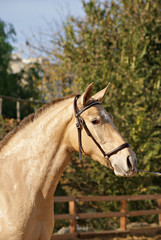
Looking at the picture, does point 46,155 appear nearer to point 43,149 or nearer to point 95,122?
point 43,149

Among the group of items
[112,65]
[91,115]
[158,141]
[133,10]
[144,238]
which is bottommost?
[144,238]

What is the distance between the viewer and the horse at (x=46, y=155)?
2.67 metres

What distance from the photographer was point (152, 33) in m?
10.2

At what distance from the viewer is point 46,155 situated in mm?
2902

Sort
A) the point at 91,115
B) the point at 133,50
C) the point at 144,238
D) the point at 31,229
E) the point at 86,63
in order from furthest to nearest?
the point at 86,63 < the point at 133,50 < the point at 144,238 < the point at 91,115 < the point at 31,229

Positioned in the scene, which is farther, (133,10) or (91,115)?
(133,10)

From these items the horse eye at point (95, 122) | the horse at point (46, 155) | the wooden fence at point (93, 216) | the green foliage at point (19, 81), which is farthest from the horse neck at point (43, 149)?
the green foliage at point (19, 81)

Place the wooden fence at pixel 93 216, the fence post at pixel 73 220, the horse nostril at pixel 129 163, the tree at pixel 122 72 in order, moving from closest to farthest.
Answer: the horse nostril at pixel 129 163 < the wooden fence at pixel 93 216 < the fence post at pixel 73 220 < the tree at pixel 122 72

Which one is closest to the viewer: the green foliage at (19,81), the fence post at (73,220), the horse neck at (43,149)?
the horse neck at (43,149)

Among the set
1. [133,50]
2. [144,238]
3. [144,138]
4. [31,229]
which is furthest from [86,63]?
[31,229]

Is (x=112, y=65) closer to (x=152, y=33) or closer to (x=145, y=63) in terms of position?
(x=145, y=63)

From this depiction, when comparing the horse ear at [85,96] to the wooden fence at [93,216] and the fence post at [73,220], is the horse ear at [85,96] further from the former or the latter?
the fence post at [73,220]

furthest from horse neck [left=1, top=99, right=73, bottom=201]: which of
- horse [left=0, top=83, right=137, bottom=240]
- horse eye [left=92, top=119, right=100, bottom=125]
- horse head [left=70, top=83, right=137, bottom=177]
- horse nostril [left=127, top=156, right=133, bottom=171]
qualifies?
A: horse nostril [left=127, top=156, right=133, bottom=171]

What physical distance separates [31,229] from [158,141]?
21.1 feet
